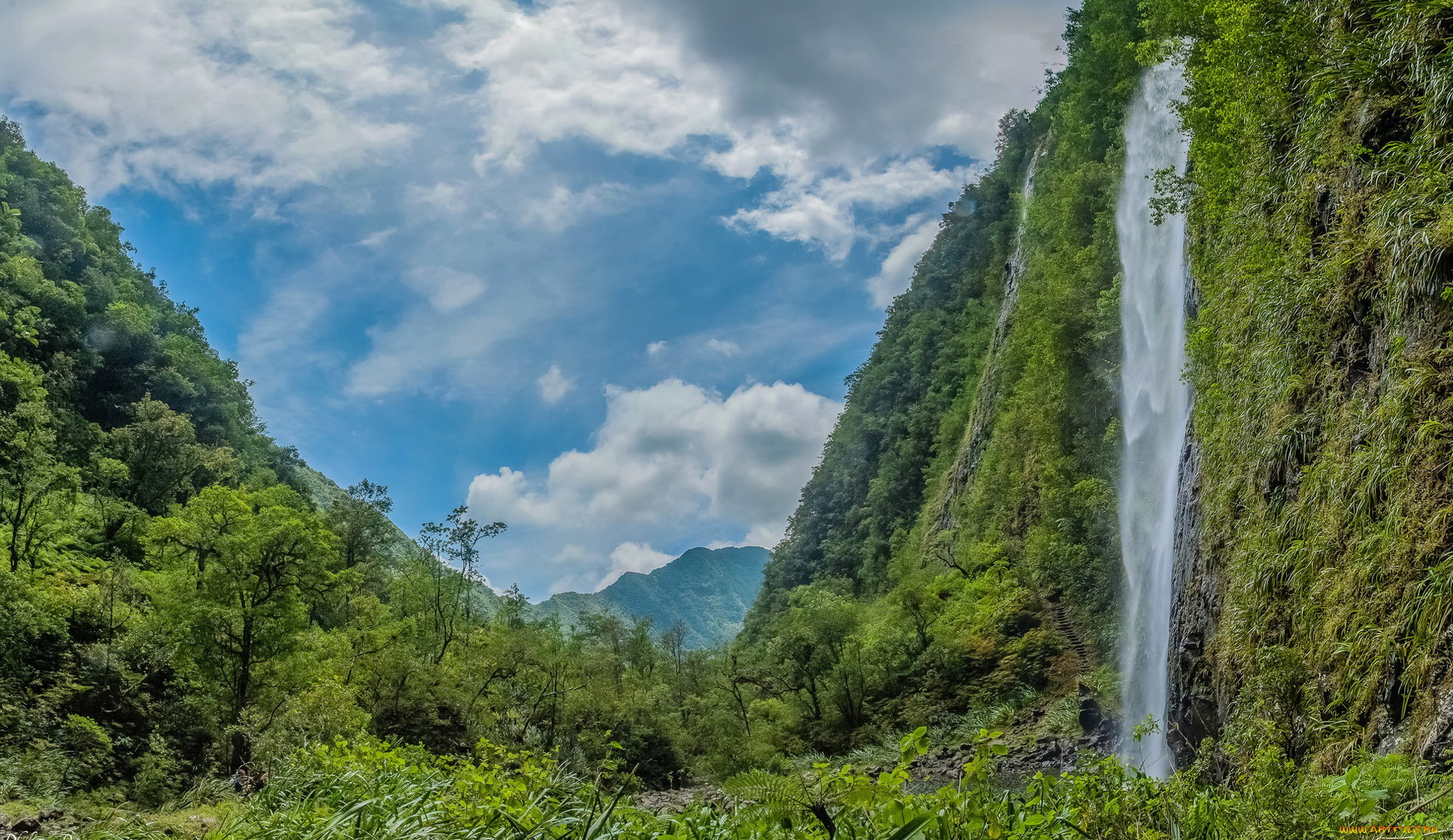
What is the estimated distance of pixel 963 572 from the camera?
35125 mm

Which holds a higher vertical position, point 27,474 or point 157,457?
point 157,457

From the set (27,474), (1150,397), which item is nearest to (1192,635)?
(1150,397)

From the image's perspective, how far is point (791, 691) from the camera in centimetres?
3331

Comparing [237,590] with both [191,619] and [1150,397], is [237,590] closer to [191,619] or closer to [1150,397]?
[191,619]

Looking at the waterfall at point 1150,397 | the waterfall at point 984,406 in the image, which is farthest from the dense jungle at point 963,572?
the waterfall at point 1150,397

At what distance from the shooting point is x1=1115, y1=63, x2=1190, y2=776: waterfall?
15930 mm

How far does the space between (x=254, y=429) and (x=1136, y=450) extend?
62.2m

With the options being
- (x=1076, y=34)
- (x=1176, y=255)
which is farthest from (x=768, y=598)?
(x=1176, y=255)

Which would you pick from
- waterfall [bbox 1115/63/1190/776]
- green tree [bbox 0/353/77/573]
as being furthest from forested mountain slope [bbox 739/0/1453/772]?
green tree [bbox 0/353/77/573]

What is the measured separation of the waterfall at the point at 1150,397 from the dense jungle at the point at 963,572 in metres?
1.88

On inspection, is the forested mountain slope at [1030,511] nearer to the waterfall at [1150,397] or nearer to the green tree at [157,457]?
the waterfall at [1150,397]

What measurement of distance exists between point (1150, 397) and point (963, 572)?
1712cm

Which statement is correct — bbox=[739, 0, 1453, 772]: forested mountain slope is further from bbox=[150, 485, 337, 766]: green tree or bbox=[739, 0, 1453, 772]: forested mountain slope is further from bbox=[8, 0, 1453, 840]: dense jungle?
bbox=[150, 485, 337, 766]: green tree

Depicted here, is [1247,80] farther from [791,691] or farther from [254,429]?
[254,429]
